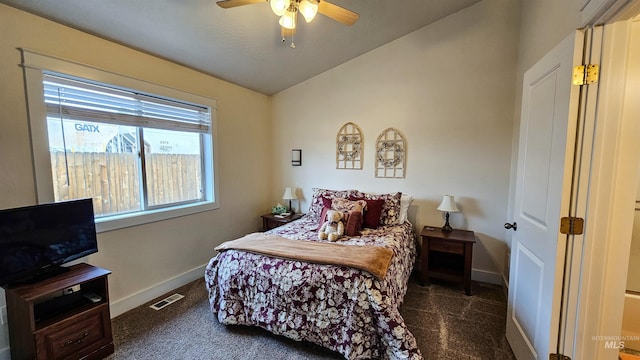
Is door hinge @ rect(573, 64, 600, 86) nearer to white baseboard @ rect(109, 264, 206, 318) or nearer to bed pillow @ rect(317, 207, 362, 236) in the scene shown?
bed pillow @ rect(317, 207, 362, 236)

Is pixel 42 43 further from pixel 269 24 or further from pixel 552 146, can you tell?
pixel 552 146

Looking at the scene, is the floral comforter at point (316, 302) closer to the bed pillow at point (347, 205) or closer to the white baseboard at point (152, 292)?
the bed pillow at point (347, 205)

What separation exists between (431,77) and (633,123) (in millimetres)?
2182

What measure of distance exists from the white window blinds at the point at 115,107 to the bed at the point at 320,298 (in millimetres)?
1538

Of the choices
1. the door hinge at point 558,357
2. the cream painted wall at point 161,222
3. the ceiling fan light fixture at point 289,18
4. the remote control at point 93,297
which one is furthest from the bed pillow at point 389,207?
the remote control at point 93,297

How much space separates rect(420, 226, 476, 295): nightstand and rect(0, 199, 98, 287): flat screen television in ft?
10.1

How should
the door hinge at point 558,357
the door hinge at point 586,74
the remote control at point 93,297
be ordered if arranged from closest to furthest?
the door hinge at point 586,74, the door hinge at point 558,357, the remote control at point 93,297

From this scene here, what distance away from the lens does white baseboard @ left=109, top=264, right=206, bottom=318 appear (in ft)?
7.91

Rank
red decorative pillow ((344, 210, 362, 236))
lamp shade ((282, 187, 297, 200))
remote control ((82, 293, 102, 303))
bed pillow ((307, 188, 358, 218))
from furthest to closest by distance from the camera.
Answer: lamp shade ((282, 187, 297, 200)) → bed pillow ((307, 188, 358, 218)) → red decorative pillow ((344, 210, 362, 236)) → remote control ((82, 293, 102, 303))

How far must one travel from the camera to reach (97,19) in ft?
6.62

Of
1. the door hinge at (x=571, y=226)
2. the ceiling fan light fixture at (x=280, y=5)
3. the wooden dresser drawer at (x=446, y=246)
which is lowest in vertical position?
the wooden dresser drawer at (x=446, y=246)

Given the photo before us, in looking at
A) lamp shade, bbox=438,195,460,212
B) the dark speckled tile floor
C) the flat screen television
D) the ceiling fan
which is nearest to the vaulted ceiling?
the ceiling fan

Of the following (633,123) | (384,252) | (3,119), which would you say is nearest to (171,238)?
(3,119)

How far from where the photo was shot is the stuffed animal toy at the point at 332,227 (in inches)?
→ 101
